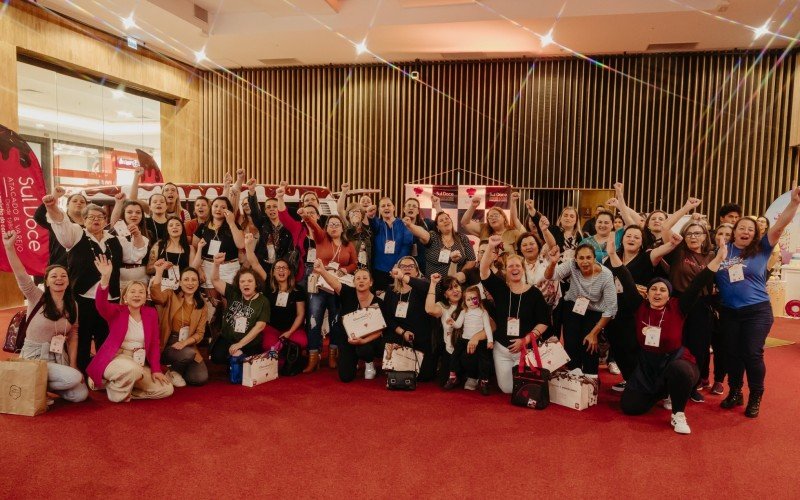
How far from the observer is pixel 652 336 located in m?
3.62

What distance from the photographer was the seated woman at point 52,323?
3.62m

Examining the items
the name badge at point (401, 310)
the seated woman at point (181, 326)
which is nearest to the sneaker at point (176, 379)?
the seated woman at point (181, 326)

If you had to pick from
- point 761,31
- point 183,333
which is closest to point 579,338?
point 183,333

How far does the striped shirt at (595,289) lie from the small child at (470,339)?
2.16ft

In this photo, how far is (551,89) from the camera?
28.9 feet

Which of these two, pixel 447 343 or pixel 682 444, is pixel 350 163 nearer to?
pixel 447 343

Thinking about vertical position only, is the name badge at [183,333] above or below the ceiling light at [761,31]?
below

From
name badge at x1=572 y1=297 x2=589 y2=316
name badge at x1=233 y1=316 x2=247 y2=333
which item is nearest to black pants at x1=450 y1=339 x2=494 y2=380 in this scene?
name badge at x1=572 y1=297 x2=589 y2=316

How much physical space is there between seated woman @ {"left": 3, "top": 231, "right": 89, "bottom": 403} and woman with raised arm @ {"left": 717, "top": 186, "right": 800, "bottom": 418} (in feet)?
14.4

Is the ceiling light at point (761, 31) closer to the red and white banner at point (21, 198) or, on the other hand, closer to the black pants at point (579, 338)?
the black pants at point (579, 338)

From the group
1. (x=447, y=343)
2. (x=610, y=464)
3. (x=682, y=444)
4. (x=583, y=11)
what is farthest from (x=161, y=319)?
(x=583, y=11)

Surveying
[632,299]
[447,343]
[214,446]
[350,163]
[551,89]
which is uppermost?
[551,89]

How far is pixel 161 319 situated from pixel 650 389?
355cm

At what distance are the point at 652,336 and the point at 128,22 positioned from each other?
24.7 feet
